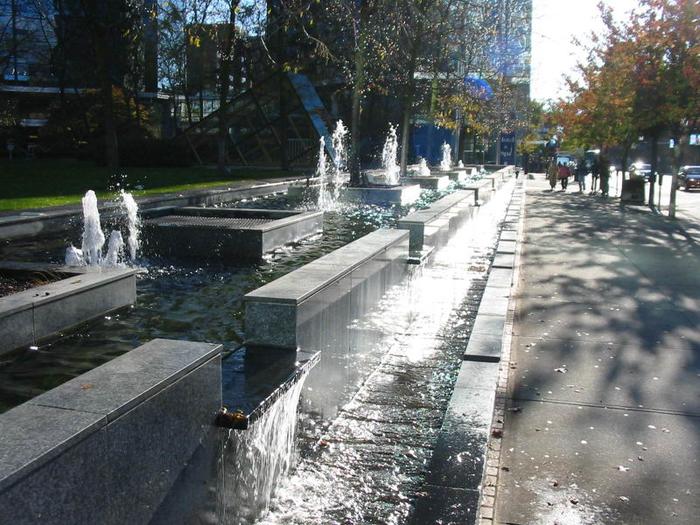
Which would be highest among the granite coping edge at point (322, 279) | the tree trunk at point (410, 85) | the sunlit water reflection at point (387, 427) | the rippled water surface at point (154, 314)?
the tree trunk at point (410, 85)

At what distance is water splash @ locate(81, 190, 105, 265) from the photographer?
9.78 metres

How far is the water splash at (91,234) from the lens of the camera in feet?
32.1

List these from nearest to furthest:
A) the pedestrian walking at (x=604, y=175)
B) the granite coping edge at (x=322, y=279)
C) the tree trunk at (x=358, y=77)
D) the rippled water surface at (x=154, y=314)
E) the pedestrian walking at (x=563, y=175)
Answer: the granite coping edge at (x=322, y=279)
the rippled water surface at (x=154, y=314)
the tree trunk at (x=358, y=77)
the pedestrian walking at (x=604, y=175)
the pedestrian walking at (x=563, y=175)

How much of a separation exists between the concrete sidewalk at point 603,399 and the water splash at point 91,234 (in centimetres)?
560

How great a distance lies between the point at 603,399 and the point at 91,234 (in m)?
7.04

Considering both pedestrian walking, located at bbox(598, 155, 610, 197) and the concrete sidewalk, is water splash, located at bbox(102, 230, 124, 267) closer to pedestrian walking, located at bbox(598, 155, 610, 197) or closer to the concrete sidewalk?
the concrete sidewalk

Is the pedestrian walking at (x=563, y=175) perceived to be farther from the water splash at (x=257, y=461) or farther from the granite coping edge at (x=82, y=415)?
the granite coping edge at (x=82, y=415)

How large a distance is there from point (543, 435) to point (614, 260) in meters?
8.87

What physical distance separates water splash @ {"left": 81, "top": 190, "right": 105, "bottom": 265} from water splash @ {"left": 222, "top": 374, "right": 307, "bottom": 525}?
240 inches

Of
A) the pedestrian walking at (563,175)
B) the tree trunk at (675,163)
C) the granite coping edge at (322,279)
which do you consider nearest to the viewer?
the granite coping edge at (322,279)

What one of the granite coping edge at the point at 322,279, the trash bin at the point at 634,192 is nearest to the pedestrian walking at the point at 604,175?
the trash bin at the point at 634,192

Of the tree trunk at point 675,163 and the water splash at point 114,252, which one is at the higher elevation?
the tree trunk at point 675,163

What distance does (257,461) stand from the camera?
4.14 m

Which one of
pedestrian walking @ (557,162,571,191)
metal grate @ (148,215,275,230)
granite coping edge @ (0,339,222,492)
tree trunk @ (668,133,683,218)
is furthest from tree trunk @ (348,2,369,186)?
pedestrian walking @ (557,162,571,191)
